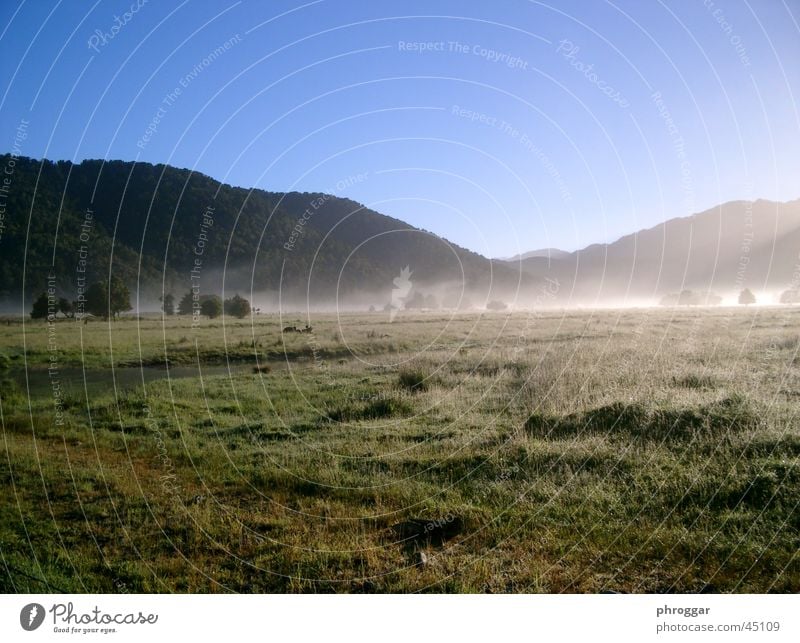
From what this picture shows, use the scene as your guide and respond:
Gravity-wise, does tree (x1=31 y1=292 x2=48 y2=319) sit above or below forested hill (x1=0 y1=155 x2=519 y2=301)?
below

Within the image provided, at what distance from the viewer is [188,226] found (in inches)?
2518

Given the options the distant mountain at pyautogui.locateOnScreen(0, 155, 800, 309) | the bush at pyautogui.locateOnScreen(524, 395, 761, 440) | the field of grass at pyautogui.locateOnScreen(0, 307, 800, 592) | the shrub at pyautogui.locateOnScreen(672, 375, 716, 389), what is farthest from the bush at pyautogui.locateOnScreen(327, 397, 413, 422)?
the distant mountain at pyautogui.locateOnScreen(0, 155, 800, 309)

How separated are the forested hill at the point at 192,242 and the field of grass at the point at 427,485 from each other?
3396 centimetres

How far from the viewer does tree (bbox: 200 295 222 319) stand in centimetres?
5416

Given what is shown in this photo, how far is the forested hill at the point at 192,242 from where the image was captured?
2030 inches

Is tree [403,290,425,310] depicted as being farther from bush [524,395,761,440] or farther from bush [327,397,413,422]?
bush [524,395,761,440]

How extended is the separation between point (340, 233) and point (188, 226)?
759 inches

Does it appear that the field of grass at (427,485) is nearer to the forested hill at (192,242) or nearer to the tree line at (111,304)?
the tree line at (111,304)

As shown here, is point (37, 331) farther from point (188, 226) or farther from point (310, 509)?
point (310, 509)

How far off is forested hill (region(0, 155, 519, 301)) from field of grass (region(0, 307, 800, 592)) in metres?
34.0

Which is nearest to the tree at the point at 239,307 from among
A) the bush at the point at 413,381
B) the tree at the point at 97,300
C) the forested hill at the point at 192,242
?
the forested hill at the point at 192,242

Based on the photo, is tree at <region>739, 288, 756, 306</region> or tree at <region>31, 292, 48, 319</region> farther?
tree at <region>739, 288, 756, 306</region>

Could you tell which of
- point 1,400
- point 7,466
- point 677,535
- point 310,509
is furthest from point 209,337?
point 677,535

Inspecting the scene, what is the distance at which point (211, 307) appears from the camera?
2137 inches
